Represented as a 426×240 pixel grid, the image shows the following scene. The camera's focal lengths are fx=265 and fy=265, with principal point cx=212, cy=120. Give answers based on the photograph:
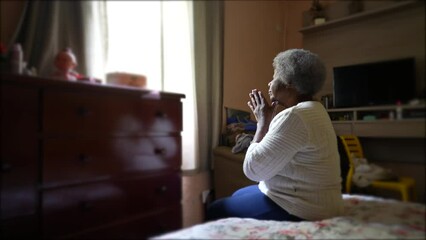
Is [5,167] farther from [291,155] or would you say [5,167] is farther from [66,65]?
[291,155]

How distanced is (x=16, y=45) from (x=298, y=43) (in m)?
0.36

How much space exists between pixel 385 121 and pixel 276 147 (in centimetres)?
19

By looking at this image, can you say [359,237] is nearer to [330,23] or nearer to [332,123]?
[332,123]

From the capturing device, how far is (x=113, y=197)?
374mm

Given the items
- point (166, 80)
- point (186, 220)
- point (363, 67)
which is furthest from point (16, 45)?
point (363, 67)

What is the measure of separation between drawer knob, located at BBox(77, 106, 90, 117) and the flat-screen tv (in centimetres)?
33

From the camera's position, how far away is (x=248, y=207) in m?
0.45

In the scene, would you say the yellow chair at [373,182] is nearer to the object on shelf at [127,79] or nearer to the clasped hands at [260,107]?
the clasped hands at [260,107]

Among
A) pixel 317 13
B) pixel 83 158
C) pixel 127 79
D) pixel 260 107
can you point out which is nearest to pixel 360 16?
pixel 317 13

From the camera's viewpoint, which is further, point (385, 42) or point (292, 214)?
point (292, 214)

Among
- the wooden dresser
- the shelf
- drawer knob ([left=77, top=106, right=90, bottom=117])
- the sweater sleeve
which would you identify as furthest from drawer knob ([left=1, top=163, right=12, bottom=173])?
the shelf

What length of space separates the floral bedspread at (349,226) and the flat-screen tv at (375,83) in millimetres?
115

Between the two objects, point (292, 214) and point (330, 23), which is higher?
point (330, 23)

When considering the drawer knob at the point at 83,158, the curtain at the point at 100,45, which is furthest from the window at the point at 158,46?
the drawer knob at the point at 83,158
